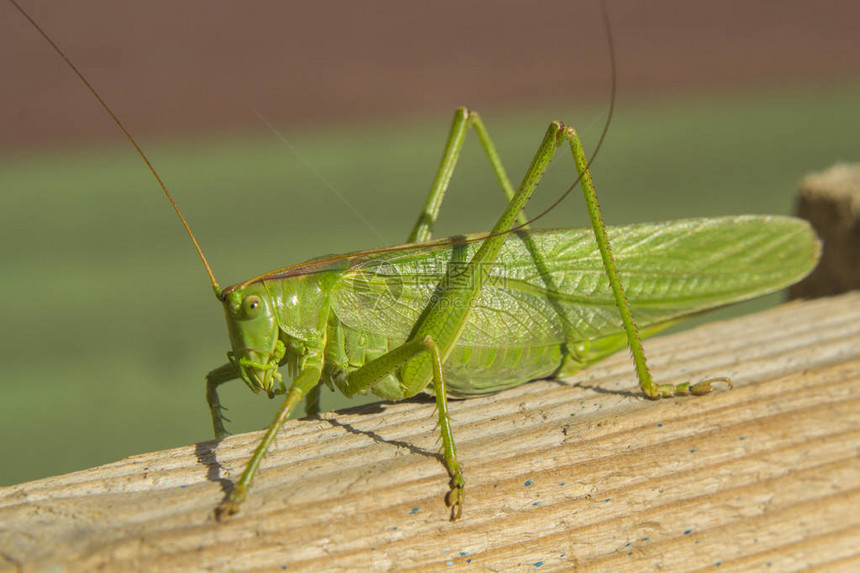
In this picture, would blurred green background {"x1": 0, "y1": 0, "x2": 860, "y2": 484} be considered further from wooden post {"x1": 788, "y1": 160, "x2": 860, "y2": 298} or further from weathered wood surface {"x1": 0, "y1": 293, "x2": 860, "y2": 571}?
weathered wood surface {"x1": 0, "y1": 293, "x2": 860, "y2": 571}

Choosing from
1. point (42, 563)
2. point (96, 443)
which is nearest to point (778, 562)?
point (42, 563)

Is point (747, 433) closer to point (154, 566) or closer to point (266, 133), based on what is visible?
point (154, 566)

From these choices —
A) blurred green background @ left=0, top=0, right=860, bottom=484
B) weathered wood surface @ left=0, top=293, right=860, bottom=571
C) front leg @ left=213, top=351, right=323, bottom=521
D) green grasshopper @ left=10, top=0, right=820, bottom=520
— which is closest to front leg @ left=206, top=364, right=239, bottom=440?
green grasshopper @ left=10, top=0, right=820, bottom=520

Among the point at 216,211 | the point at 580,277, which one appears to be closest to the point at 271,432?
the point at 580,277

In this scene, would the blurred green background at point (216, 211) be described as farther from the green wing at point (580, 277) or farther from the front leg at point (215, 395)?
the front leg at point (215, 395)

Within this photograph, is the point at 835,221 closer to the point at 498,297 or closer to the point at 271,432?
the point at 498,297

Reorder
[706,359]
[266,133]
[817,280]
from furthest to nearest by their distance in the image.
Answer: [266,133], [817,280], [706,359]
